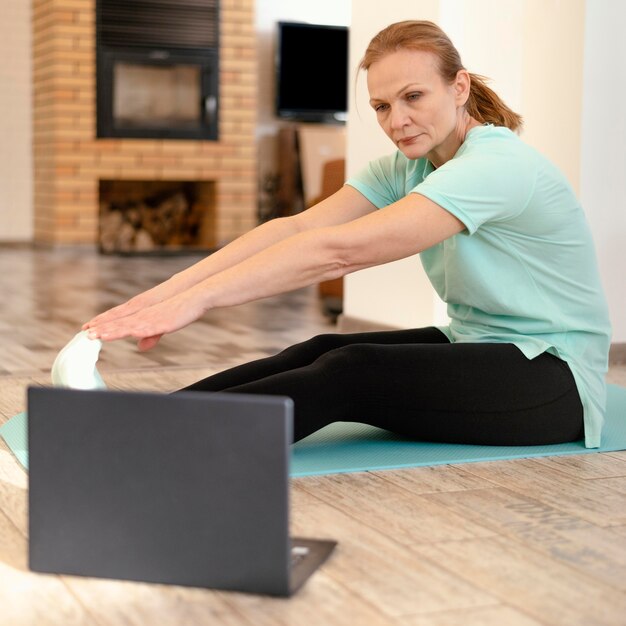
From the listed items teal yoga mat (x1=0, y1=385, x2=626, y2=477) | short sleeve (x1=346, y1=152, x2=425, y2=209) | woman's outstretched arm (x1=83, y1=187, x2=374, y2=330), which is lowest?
teal yoga mat (x1=0, y1=385, x2=626, y2=477)

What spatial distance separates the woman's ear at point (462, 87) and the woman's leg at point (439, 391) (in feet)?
1.38

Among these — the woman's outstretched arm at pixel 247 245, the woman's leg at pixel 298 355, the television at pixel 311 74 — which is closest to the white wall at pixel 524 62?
the woman's leg at pixel 298 355

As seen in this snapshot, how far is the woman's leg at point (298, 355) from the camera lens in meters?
2.04

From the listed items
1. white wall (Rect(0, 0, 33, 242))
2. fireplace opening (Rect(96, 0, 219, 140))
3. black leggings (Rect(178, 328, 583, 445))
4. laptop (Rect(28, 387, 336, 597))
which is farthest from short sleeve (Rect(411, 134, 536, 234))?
white wall (Rect(0, 0, 33, 242))

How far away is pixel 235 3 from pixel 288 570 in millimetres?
6995

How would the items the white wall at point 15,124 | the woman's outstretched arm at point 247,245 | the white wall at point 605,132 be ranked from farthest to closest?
the white wall at point 15,124
the white wall at point 605,132
the woman's outstretched arm at point 247,245

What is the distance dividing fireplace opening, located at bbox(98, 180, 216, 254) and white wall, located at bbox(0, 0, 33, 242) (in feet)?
1.86

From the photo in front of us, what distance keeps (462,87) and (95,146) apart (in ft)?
19.6

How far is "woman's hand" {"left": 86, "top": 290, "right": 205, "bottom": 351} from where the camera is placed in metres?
1.61

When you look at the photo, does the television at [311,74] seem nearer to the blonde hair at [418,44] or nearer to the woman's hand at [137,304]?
the blonde hair at [418,44]

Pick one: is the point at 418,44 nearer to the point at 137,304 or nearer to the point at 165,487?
the point at 137,304

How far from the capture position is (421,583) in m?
1.38

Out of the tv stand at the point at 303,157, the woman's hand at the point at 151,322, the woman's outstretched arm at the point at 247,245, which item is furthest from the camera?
the tv stand at the point at 303,157

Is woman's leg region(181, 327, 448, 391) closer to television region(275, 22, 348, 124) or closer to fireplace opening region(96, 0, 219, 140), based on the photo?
fireplace opening region(96, 0, 219, 140)
